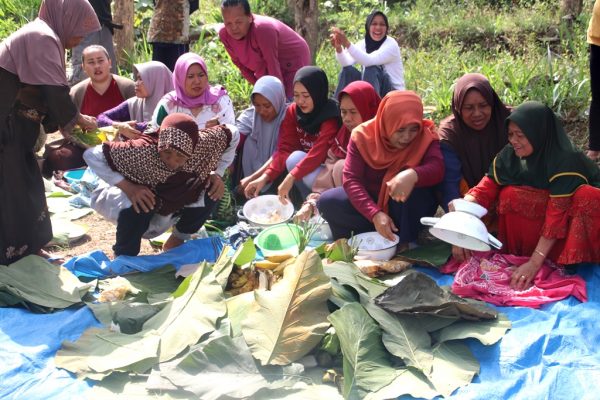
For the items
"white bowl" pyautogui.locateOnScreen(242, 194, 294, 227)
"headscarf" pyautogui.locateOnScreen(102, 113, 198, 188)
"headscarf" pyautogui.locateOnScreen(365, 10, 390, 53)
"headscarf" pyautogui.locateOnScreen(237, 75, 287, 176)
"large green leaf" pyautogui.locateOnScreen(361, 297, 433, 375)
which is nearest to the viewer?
"large green leaf" pyautogui.locateOnScreen(361, 297, 433, 375)

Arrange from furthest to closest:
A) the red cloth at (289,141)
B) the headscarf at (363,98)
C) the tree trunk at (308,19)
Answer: the tree trunk at (308,19), the red cloth at (289,141), the headscarf at (363,98)

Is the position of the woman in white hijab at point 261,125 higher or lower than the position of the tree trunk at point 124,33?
lower

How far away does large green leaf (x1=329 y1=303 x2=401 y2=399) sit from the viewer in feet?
8.47

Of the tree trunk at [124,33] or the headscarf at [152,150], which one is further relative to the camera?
the tree trunk at [124,33]

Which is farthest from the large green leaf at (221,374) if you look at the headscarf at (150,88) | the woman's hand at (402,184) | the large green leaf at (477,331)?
the headscarf at (150,88)

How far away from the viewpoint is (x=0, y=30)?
8375 mm

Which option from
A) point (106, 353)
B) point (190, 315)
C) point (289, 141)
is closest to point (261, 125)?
point (289, 141)

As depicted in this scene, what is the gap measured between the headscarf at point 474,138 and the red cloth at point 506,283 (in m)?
0.58

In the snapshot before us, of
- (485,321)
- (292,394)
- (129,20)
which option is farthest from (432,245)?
(129,20)

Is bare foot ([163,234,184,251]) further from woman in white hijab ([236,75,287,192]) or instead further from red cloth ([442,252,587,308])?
red cloth ([442,252,587,308])

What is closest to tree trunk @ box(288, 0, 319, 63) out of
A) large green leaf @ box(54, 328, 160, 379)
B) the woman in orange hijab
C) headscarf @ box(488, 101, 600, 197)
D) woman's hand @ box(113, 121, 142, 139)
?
woman's hand @ box(113, 121, 142, 139)

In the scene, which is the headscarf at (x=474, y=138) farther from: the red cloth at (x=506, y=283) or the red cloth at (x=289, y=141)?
the red cloth at (x=289, y=141)

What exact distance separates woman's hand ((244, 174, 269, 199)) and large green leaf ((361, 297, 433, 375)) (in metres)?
1.65

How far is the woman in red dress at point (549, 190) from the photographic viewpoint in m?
3.25
